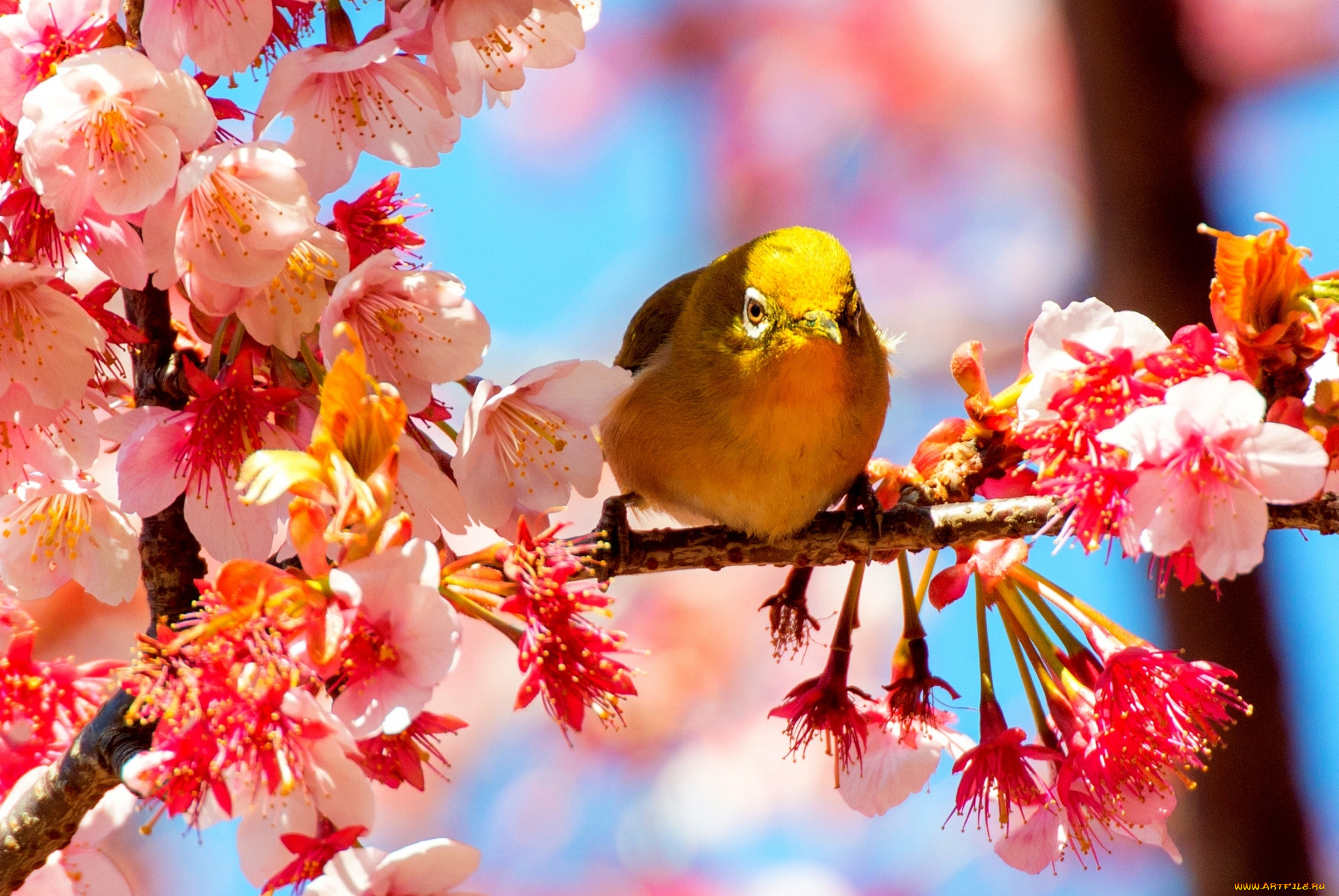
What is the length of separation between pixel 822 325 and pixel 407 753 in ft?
3.62

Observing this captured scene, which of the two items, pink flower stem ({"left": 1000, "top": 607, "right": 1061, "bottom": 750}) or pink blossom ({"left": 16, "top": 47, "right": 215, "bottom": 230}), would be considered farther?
pink flower stem ({"left": 1000, "top": 607, "right": 1061, "bottom": 750})

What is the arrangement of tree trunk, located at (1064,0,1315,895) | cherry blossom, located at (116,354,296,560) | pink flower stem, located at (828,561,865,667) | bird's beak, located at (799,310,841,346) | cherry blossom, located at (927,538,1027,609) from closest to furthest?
cherry blossom, located at (116,354,296,560) < cherry blossom, located at (927,538,1027,609) < pink flower stem, located at (828,561,865,667) < bird's beak, located at (799,310,841,346) < tree trunk, located at (1064,0,1315,895)

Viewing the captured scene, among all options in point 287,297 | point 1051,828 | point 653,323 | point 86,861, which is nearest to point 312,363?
point 287,297

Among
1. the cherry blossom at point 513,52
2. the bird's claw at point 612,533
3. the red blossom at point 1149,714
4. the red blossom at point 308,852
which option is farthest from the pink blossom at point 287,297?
the red blossom at point 1149,714

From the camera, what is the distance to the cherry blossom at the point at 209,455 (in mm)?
1356

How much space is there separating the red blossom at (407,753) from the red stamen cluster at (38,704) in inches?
17.5

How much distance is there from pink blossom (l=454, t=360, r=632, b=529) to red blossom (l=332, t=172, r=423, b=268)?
0.68 ft

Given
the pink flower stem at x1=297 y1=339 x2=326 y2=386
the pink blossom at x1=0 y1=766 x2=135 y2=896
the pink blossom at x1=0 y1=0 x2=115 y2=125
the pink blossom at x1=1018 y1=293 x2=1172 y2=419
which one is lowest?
the pink blossom at x1=0 y1=766 x2=135 y2=896

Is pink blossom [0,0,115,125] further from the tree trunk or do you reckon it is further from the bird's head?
the tree trunk

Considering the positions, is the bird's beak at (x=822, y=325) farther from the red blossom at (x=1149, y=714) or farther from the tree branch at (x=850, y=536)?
the red blossom at (x=1149, y=714)

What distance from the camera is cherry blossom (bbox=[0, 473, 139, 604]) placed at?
62.4 inches

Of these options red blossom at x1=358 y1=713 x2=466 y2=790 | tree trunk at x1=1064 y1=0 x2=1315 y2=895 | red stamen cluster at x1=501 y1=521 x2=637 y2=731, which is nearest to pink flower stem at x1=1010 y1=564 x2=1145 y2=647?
red stamen cluster at x1=501 y1=521 x2=637 y2=731

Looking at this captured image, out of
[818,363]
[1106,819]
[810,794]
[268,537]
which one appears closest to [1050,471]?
[1106,819]

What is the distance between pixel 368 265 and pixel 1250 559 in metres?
0.99
